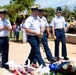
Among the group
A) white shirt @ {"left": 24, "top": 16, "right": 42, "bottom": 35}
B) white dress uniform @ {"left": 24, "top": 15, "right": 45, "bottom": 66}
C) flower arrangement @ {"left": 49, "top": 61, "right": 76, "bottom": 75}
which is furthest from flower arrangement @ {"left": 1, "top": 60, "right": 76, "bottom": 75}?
white shirt @ {"left": 24, "top": 16, "right": 42, "bottom": 35}

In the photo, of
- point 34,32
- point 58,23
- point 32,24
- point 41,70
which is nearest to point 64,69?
point 41,70

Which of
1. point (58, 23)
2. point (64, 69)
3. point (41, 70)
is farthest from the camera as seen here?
point (58, 23)

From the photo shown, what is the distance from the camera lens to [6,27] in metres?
7.84

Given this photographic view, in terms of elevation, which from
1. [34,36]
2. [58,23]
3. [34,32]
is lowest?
[34,36]

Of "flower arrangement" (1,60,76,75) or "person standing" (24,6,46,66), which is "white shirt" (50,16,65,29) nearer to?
"person standing" (24,6,46,66)

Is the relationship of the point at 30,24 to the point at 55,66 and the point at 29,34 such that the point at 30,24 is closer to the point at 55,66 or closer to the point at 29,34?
the point at 29,34

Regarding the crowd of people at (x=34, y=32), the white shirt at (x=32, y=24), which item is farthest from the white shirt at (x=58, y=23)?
the white shirt at (x=32, y=24)

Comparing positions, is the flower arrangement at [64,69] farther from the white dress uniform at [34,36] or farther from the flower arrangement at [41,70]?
the white dress uniform at [34,36]

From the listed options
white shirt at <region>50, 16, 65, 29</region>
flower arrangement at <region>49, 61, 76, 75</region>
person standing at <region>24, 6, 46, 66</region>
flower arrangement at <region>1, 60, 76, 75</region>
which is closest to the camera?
flower arrangement at <region>1, 60, 76, 75</region>

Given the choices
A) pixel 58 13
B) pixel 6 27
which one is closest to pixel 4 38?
pixel 6 27

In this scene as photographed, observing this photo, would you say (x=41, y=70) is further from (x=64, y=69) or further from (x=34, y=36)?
(x=34, y=36)

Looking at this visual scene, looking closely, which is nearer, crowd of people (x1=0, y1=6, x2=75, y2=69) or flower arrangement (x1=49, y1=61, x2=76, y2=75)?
flower arrangement (x1=49, y1=61, x2=76, y2=75)

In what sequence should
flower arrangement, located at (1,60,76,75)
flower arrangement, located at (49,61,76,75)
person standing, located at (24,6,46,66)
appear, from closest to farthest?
flower arrangement, located at (1,60,76,75) < flower arrangement, located at (49,61,76,75) < person standing, located at (24,6,46,66)

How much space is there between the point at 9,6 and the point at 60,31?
19201 mm
